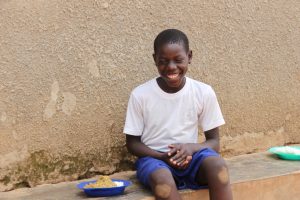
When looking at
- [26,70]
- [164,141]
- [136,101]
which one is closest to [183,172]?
[164,141]

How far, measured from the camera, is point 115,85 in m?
3.25

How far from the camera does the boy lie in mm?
2865

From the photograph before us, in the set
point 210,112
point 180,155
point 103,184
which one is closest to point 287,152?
point 210,112

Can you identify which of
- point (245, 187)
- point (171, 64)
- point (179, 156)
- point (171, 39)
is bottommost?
point (245, 187)

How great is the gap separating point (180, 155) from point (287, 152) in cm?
107

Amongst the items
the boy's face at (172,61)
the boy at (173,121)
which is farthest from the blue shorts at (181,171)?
the boy's face at (172,61)

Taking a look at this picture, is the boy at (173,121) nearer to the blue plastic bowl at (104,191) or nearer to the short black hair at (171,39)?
the short black hair at (171,39)

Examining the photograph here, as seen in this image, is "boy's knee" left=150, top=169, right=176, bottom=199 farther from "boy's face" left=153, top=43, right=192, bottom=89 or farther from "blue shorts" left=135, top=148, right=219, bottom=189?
"boy's face" left=153, top=43, right=192, bottom=89

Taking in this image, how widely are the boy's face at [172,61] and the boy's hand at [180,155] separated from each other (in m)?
0.34

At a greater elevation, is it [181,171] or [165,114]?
[165,114]

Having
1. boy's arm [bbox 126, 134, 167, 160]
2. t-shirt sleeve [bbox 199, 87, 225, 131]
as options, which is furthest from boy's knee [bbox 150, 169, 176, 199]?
t-shirt sleeve [bbox 199, 87, 225, 131]

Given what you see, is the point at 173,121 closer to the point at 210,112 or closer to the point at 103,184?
the point at 210,112

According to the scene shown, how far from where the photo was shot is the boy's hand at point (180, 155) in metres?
2.83

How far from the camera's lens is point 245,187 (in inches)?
121
